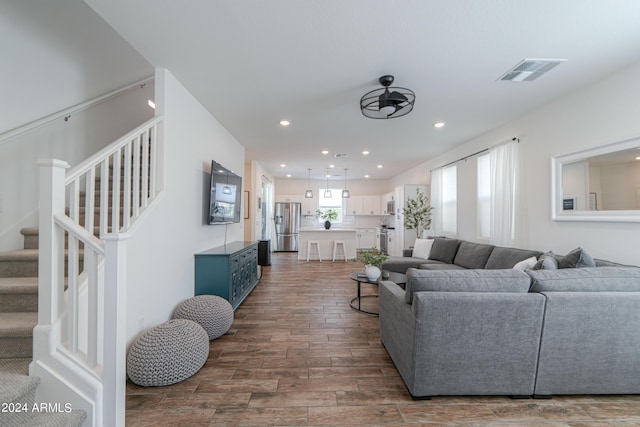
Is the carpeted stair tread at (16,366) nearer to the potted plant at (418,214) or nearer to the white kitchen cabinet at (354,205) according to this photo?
the potted plant at (418,214)

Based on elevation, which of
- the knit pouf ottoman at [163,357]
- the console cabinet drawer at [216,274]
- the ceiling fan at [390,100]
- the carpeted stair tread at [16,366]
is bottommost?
the knit pouf ottoman at [163,357]

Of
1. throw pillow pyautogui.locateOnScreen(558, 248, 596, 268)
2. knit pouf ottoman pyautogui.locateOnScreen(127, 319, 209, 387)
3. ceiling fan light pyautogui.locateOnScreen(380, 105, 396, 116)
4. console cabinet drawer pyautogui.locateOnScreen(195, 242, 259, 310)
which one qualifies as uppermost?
ceiling fan light pyautogui.locateOnScreen(380, 105, 396, 116)

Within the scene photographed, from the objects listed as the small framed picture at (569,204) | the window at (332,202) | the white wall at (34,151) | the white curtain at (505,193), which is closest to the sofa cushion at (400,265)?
the white curtain at (505,193)

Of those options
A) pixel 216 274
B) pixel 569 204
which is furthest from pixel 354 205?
pixel 216 274

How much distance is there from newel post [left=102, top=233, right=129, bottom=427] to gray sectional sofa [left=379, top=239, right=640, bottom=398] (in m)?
1.82

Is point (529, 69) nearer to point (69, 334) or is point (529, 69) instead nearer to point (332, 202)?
point (69, 334)

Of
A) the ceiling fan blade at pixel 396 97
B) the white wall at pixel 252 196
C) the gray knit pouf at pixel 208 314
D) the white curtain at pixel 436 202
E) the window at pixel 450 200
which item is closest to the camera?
the ceiling fan blade at pixel 396 97

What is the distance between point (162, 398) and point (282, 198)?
828 cm

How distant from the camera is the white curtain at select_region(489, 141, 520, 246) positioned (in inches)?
145

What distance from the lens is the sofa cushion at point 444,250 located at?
473 centimetres

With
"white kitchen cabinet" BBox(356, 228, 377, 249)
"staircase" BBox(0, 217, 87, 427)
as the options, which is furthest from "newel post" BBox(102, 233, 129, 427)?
"white kitchen cabinet" BBox(356, 228, 377, 249)

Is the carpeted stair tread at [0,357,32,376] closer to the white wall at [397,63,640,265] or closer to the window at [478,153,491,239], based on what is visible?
the white wall at [397,63,640,265]

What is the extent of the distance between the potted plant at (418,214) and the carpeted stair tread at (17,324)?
6.08 m

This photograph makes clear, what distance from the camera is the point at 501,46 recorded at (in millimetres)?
2145
